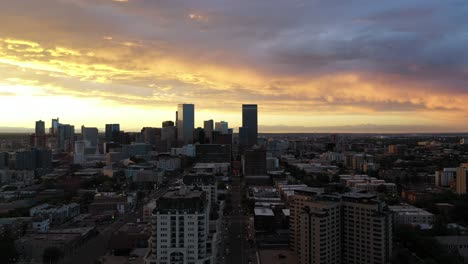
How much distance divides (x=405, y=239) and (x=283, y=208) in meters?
9.32

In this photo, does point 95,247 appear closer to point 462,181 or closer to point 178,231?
point 178,231

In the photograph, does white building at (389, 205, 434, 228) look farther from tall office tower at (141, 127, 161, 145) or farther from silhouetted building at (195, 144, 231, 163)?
tall office tower at (141, 127, 161, 145)

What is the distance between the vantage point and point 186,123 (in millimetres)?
89812

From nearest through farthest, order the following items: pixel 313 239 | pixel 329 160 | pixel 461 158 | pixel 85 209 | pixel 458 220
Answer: pixel 313 239 → pixel 458 220 → pixel 85 209 → pixel 461 158 → pixel 329 160

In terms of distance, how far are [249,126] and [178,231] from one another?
67238 mm

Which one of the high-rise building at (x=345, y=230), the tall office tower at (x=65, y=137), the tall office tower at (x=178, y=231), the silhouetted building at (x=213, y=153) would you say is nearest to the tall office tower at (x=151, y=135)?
the tall office tower at (x=65, y=137)

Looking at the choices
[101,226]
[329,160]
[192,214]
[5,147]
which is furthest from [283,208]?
[5,147]

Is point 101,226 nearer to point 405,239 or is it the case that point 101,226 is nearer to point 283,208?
point 283,208

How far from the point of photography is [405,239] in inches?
798

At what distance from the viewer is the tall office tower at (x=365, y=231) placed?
1648 centimetres

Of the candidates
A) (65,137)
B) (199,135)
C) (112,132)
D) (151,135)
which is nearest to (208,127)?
(199,135)

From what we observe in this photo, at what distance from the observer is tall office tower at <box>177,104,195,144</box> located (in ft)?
292

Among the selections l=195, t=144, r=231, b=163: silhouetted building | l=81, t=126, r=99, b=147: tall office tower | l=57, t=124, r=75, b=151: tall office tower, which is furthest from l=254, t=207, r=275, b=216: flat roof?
l=81, t=126, r=99, b=147: tall office tower

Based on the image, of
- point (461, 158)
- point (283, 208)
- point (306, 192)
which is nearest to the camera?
point (306, 192)
